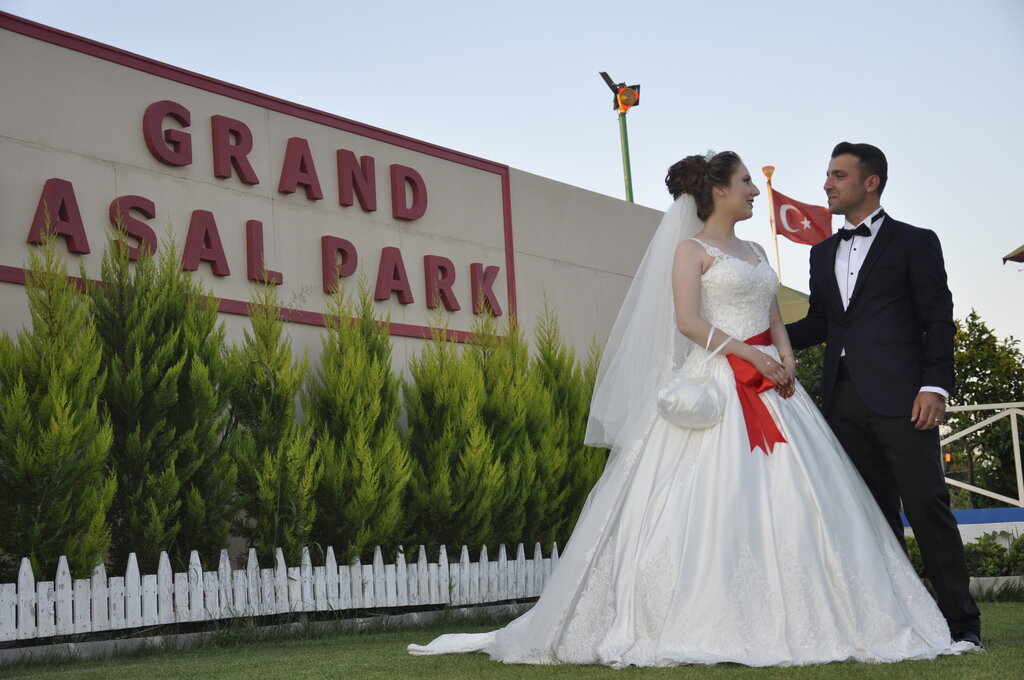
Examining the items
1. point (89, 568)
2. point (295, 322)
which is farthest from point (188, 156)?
point (89, 568)

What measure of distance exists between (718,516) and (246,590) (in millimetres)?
3898

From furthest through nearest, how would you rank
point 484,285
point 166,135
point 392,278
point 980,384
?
point 980,384
point 484,285
point 392,278
point 166,135

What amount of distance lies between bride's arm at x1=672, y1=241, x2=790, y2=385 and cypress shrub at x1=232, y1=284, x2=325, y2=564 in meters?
3.52

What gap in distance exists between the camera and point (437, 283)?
1031cm

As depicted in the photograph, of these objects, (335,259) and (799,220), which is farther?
(799,220)

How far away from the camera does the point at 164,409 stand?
6.98 meters

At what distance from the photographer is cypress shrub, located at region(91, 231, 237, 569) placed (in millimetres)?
6832

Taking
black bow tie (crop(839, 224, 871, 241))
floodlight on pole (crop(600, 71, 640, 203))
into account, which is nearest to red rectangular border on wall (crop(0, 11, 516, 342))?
black bow tie (crop(839, 224, 871, 241))

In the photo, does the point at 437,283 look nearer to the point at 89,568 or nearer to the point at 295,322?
the point at 295,322

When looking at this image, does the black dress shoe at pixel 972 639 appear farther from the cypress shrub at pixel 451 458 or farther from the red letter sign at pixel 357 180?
the red letter sign at pixel 357 180

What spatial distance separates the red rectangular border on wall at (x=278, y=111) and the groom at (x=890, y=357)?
14.7 ft

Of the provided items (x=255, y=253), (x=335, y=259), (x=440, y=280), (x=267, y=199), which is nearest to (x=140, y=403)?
(x=255, y=253)

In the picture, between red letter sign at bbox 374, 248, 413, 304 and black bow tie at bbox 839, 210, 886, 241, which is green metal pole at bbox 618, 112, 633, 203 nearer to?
red letter sign at bbox 374, 248, 413, 304

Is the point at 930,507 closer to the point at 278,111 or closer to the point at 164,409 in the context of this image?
the point at 164,409
